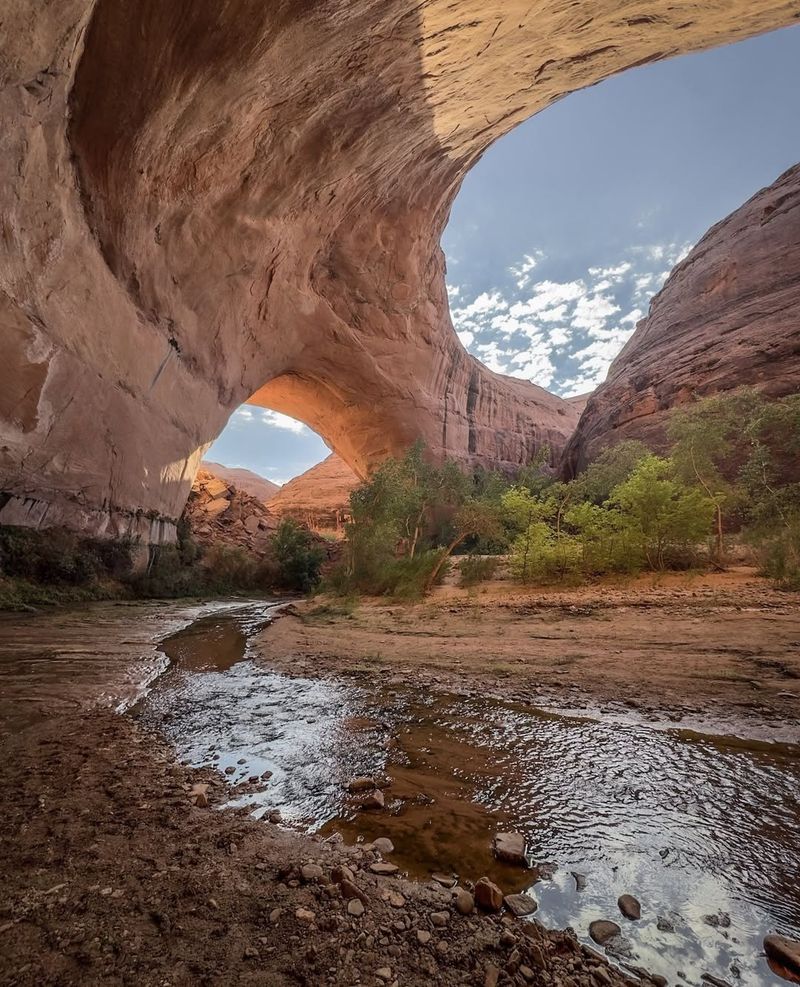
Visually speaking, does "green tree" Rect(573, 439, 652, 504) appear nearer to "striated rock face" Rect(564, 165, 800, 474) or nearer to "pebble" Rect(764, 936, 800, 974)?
"striated rock face" Rect(564, 165, 800, 474)

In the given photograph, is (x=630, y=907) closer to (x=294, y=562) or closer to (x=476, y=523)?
(x=476, y=523)

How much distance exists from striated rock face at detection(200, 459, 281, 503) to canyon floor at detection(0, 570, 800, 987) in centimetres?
7374

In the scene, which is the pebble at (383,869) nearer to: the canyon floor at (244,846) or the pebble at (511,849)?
the canyon floor at (244,846)

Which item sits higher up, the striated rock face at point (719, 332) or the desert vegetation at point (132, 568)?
the striated rock face at point (719, 332)

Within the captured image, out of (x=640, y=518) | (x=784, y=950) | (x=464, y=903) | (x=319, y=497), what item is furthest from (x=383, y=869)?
(x=319, y=497)

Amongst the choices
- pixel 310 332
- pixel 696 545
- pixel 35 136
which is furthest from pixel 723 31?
pixel 310 332

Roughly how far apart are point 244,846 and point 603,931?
127 cm

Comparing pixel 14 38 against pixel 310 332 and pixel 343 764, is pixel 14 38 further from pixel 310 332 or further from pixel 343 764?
pixel 310 332

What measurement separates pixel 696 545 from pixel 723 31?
12597 mm

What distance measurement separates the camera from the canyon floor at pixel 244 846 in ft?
3.78

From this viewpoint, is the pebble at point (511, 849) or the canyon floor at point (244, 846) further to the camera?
the pebble at point (511, 849)

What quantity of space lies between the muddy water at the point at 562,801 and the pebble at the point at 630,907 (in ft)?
0.07

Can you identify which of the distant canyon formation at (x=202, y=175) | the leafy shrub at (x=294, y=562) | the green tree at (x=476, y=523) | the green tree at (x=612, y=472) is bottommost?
the leafy shrub at (x=294, y=562)

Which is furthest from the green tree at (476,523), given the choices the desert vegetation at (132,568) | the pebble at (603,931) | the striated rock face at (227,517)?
the striated rock face at (227,517)
